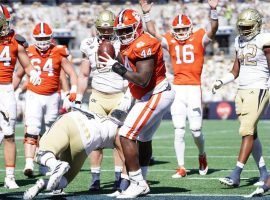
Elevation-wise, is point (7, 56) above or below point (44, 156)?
above

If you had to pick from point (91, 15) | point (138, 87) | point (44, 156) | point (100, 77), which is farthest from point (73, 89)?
point (91, 15)

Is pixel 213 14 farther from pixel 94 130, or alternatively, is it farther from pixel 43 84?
pixel 94 130

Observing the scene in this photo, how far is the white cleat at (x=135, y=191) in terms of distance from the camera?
6.95m

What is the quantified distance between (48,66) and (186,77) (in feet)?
5.89

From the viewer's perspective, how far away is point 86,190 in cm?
770

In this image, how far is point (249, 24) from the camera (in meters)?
7.73

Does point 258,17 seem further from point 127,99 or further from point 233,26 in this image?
point 233,26

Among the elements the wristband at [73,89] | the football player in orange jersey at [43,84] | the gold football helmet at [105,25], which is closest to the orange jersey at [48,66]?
the football player in orange jersey at [43,84]

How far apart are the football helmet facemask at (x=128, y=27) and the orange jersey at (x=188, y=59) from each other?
2.63m

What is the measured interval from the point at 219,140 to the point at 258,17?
24.2 feet

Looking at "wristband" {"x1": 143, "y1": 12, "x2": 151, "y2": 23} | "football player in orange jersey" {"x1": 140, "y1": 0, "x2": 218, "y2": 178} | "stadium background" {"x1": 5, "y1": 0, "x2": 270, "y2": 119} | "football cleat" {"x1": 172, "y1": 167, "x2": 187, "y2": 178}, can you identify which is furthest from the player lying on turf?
"stadium background" {"x1": 5, "y1": 0, "x2": 270, "y2": 119}

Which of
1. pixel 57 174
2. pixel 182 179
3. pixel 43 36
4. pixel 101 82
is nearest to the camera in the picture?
pixel 57 174

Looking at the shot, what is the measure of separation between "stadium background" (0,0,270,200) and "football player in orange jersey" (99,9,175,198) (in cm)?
→ 35

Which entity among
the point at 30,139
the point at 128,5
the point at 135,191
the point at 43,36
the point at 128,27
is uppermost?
the point at 128,27
